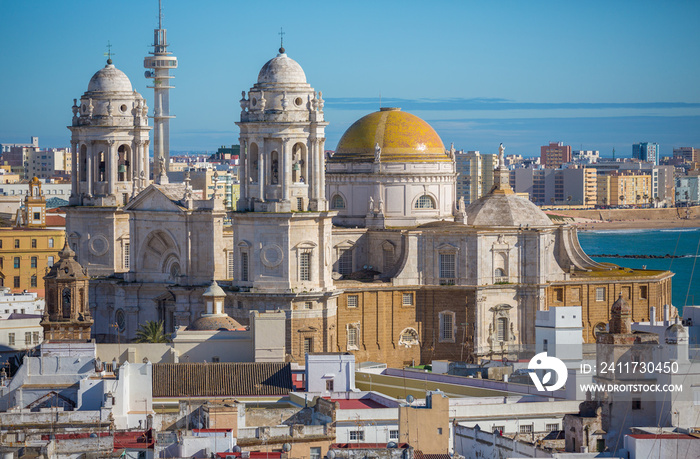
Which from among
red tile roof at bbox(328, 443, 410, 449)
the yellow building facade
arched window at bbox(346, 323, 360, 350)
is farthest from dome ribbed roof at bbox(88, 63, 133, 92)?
red tile roof at bbox(328, 443, 410, 449)

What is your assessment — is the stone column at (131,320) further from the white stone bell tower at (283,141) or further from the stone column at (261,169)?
the stone column at (261,169)

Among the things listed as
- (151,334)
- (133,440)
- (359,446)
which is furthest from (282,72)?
(359,446)

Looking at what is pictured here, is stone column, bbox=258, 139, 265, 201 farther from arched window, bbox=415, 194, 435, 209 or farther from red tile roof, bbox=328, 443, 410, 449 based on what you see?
red tile roof, bbox=328, 443, 410, 449

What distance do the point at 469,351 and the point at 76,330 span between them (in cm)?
1979

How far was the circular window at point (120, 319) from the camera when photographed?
81.6 meters

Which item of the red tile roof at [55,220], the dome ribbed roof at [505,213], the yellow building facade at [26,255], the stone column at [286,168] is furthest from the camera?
the red tile roof at [55,220]

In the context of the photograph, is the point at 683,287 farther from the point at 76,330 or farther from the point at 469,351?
the point at 76,330

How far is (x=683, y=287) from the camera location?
151500mm

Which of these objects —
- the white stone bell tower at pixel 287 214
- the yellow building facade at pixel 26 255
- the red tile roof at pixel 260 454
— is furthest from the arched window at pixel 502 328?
the red tile roof at pixel 260 454

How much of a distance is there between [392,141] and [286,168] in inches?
429

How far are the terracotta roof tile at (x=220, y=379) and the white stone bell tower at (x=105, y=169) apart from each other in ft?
79.8

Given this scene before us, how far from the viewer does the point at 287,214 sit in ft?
243

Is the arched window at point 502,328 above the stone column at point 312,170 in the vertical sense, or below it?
below

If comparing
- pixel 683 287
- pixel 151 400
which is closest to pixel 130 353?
pixel 151 400
